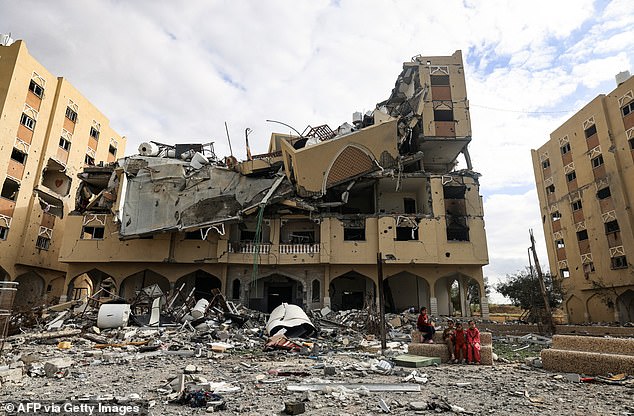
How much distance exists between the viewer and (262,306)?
2634 centimetres

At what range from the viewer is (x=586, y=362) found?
322 inches

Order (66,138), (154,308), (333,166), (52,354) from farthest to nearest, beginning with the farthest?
(66,138) < (333,166) < (154,308) < (52,354)

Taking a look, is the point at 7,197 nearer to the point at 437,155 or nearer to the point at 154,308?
the point at 154,308

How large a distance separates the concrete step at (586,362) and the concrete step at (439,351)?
1304 millimetres

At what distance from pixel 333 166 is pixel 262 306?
10.8 metres

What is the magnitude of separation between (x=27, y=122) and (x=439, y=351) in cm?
3283

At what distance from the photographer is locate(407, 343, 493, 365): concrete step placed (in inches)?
395

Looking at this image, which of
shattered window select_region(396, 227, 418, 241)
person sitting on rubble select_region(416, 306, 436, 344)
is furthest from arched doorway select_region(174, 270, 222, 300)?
person sitting on rubble select_region(416, 306, 436, 344)

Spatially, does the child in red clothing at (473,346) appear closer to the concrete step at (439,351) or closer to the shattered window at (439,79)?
the concrete step at (439,351)

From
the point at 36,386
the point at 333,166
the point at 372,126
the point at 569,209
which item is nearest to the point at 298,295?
the point at 333,166

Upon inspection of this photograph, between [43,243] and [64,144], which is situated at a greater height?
[64,144]

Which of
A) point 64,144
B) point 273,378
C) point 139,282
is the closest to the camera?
point 273,378

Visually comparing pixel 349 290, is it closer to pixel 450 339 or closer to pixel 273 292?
pixel 273 292

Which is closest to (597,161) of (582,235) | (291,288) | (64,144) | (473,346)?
(582,235)
